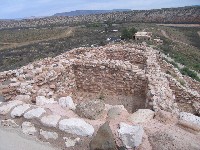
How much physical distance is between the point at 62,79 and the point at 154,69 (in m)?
3.51

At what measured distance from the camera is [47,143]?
5.10 metres

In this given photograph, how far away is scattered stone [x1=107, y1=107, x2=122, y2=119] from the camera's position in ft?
18.2

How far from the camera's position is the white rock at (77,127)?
510 cm

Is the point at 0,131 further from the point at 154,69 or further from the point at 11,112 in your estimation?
the point at 154,69

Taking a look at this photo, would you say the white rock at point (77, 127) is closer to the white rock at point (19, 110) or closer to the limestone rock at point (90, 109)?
the limestone rock at point (90, 109)

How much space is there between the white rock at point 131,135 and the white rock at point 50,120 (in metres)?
1.25

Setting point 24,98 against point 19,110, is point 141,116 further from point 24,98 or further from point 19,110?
point 24,98

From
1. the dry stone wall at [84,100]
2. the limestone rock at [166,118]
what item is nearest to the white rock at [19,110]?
the dry stone wall at [84,100]

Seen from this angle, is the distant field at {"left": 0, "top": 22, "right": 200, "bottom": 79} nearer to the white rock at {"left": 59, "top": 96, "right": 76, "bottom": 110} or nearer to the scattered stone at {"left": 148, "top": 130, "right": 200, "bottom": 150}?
the white rock at {"left": 59, "top": 96, "right": 76, "bottom": 110}

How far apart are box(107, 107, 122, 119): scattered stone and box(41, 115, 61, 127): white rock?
1010 millimetres

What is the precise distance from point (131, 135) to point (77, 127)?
3.31 ft

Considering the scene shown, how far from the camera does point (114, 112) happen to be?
565cm

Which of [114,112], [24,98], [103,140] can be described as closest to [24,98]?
[24,98]

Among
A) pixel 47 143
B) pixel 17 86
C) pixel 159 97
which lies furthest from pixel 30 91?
pixel 159 97
